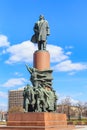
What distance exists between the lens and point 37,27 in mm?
23328

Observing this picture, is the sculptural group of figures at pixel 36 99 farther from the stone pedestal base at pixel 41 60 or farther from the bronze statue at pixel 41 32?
the bronze statue at pixel 41 32

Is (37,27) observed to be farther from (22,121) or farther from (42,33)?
(22,121)

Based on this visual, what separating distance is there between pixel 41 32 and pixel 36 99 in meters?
5.50

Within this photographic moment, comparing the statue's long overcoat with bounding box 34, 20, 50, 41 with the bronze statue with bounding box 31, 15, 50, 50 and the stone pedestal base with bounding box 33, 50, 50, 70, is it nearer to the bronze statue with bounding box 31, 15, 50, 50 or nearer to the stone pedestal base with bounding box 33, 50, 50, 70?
the bronze statue with bounding box 31, 15, 50, 50

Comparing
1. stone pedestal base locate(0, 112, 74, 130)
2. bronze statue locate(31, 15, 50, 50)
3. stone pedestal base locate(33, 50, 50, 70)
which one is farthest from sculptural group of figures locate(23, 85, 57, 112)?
bronze statue locate(31, 15, 50, 50)

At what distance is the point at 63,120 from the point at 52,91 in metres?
2.17

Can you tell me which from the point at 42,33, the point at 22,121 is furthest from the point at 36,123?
the point at 42,33

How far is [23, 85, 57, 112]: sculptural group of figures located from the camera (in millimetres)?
20281

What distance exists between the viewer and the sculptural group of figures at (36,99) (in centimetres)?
2028

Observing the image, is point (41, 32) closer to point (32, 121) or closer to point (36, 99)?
point (36, 99)

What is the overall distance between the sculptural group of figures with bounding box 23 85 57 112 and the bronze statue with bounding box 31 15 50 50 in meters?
3.76

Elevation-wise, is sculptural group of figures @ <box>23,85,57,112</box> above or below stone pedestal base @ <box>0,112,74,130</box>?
above

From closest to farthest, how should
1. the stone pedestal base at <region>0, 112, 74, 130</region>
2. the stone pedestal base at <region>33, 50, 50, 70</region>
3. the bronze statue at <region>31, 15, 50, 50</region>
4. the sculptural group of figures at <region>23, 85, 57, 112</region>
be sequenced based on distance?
1. the stone pedestal base at <region>0, 112, 74, 130</region>
2. the sculptural group of figures at <region>23, 85, 57, 112</region>
3. the stone pedestal base at <region>33, 50, 50, 70</region>
4. the bronze statue at <region>31, 15, 50, 50</region>

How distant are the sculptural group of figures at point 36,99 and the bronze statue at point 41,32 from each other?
12.3 feet
